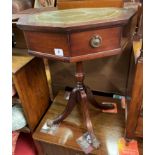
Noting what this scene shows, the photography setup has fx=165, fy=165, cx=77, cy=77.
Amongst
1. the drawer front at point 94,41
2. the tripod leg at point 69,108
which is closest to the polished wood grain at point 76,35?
the drawer front at point 94,41

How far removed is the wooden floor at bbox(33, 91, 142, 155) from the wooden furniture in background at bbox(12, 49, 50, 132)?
0.07 metres

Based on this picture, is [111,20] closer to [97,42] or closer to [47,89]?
[97,42]

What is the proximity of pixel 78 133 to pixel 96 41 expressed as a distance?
62 centimetres

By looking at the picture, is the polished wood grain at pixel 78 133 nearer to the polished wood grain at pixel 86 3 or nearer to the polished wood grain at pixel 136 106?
the polished wood grain at pixel 136 106

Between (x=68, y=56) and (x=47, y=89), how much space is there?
668 mm

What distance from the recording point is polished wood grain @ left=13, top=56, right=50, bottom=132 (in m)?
0.89

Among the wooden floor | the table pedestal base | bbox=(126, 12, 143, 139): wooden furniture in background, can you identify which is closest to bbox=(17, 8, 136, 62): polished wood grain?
bbox=(126, 12, 143, 139): wooden furniture in background

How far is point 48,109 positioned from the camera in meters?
1.20

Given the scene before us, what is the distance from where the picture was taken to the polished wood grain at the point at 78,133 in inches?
36.7

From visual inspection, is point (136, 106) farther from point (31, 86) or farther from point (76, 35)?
point (31, 86)

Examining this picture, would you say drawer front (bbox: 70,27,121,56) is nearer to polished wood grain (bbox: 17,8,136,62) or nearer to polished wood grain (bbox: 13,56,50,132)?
polished wood grain (bbox: 17,8,136,62)

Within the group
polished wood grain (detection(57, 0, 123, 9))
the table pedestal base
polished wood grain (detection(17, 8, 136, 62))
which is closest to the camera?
polished wood grain (detection(17, 8, 136, 62))

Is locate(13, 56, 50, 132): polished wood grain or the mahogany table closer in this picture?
the mahogany table

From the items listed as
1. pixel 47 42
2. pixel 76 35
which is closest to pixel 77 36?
pixel 76 35
